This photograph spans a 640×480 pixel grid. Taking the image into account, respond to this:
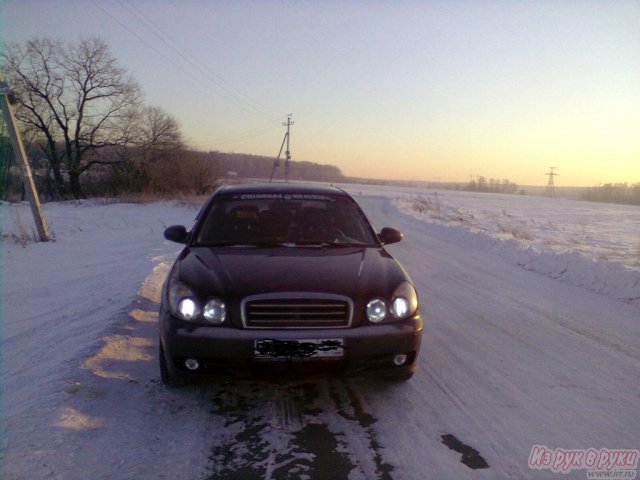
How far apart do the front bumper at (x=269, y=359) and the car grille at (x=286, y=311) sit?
0.18 ft

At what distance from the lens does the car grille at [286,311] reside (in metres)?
3.13

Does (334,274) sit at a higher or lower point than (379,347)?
higher

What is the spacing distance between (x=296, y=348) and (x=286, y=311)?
258 millimetres

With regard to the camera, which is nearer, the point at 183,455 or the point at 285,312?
the point at 183,455

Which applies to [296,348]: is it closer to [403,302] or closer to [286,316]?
[286,316]

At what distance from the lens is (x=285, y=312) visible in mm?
3143

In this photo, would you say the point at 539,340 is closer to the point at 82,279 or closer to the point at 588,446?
the point at 588,446

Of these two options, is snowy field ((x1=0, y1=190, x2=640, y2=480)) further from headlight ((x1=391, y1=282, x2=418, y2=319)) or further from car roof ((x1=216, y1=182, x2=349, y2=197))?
car roof ((x1=216, y1=182, x2=349, y2=197))

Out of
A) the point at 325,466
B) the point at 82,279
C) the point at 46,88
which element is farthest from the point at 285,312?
the point at 46,88

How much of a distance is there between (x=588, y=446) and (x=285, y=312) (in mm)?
2161

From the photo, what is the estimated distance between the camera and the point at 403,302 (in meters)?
3.45

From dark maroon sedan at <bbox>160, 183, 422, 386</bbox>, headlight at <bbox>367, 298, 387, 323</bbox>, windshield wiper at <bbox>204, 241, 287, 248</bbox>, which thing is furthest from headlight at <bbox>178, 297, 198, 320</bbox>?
headlight at <bbox>367, 298, 387, 323</bbox>

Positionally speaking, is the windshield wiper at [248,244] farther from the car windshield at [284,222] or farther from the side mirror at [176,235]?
the side mirror at [176,235]

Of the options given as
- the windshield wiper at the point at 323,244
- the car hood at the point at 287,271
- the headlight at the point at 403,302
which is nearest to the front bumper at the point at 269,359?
the headlight at the point at 403,302
